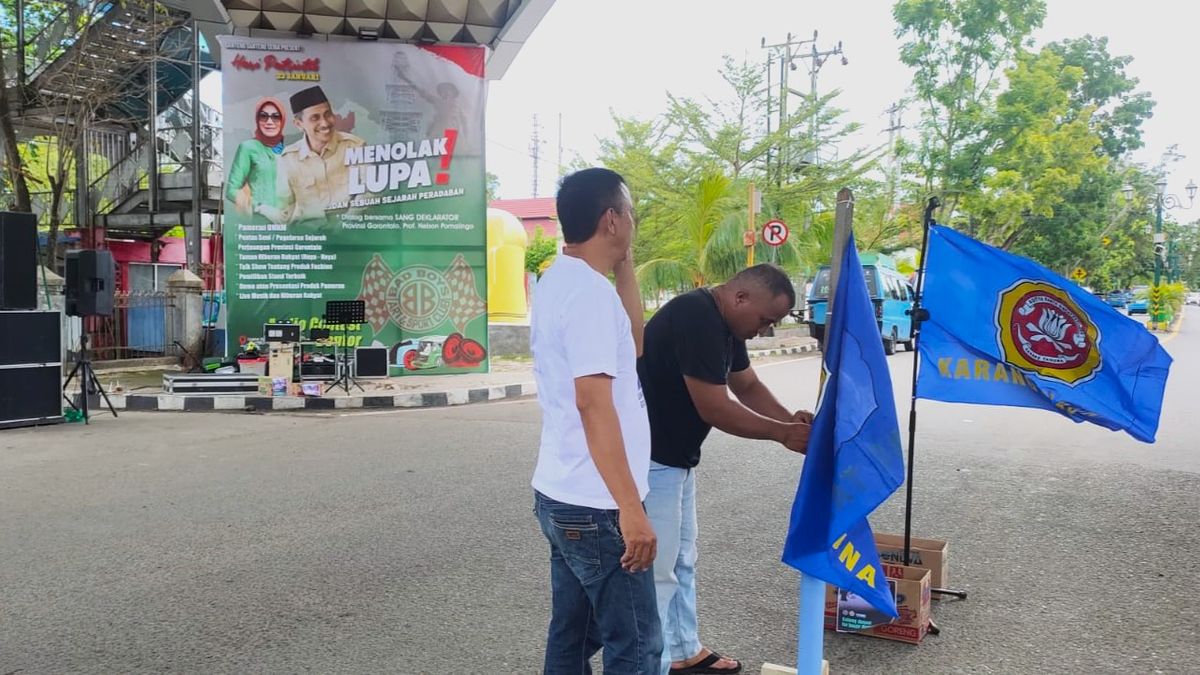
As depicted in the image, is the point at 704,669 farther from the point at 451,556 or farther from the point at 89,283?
the point at 89,283

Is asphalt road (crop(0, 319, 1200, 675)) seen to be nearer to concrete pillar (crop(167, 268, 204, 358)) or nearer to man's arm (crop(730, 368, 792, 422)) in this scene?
man's arm (crop(730, 368, 792, 422))

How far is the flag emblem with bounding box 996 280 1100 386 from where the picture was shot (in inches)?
139

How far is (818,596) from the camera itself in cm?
264

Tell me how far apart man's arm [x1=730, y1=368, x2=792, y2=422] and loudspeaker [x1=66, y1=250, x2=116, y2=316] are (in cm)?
937

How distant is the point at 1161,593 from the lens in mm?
4086

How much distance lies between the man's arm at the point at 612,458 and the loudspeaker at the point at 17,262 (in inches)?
373

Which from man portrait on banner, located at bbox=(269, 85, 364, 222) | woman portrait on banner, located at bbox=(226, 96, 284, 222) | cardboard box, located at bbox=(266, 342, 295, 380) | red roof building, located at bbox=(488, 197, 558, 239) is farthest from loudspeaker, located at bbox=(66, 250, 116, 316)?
red roof building, located at bbox=(488, 197, 558, 239)

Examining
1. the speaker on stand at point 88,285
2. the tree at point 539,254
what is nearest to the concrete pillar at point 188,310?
the speaker on stand at point 88,285

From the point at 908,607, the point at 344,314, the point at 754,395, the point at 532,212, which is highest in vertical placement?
the point at 532,212

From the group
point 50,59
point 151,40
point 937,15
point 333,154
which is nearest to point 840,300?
point 333,154

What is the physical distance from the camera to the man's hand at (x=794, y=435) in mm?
2830

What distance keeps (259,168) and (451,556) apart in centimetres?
1106

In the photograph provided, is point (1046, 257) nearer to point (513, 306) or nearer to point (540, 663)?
point (513, 306)

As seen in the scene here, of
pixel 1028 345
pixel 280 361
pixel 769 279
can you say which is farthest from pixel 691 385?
pixel 280 361
